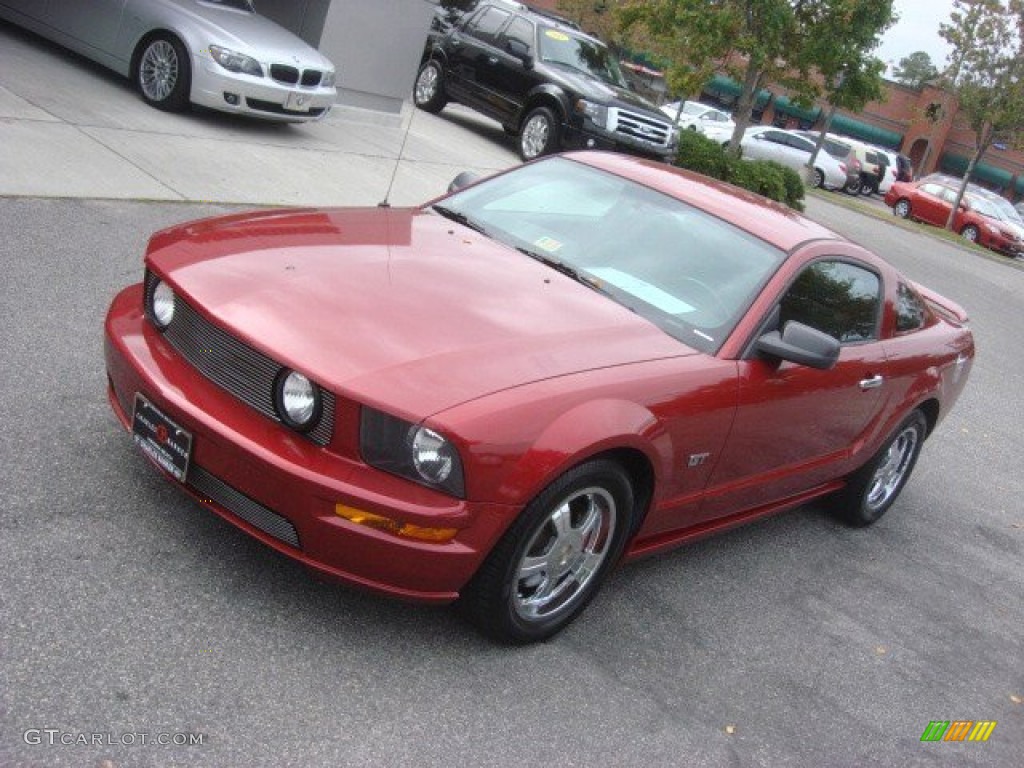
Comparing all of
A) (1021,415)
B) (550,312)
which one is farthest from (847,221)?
(550,312)

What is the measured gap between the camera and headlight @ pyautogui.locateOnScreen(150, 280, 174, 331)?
3934mm

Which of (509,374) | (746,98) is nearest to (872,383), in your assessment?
(509,374)

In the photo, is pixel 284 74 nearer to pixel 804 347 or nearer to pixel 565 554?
pixel 804 347

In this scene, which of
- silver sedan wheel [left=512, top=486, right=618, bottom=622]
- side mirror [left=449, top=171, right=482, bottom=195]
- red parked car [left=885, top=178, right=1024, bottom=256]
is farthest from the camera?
red parked car [left=885, top=178, right=1024, bottom=256]

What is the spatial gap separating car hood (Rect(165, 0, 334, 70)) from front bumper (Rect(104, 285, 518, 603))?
307 inches

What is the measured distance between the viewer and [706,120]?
33219 mm

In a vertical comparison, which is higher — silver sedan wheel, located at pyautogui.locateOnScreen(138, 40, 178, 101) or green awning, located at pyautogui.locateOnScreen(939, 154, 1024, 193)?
green awning, located at pyautogui.locateOnScreen(939, 154, 1024, 193)

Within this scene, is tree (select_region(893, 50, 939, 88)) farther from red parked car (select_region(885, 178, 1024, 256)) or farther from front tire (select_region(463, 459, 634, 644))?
front tire (select_region(463, 459, 634, 644))

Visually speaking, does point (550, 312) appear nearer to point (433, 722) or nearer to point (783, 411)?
point (783, 411)

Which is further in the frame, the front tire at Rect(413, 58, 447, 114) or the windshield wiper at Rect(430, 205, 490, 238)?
the front tire at Rect(413, 58, 447, 114)

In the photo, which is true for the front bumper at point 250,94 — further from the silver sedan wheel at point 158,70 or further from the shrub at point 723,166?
the shrub at point 723,166

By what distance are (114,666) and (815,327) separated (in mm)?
3093

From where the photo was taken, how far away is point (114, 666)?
3.17 meters

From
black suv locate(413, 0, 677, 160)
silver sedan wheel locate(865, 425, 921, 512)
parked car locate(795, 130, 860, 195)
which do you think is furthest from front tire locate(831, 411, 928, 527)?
parked car locate(795, 130, 860, 195)
